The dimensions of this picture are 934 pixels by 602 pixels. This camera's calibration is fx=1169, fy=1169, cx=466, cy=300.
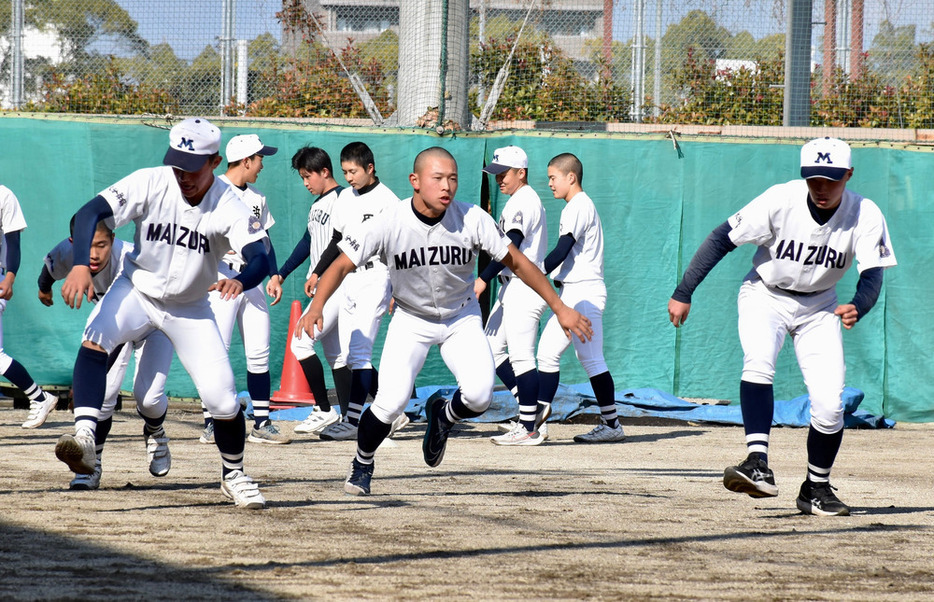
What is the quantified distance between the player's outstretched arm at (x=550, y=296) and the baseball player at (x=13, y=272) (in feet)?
14.9

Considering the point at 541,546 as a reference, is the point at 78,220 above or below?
above

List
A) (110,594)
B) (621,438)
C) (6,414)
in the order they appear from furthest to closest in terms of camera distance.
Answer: (6,414), (621,438), (110,594)

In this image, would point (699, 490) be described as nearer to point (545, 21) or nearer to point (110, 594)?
point (110, 594)

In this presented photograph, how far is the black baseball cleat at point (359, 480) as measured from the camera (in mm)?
6168

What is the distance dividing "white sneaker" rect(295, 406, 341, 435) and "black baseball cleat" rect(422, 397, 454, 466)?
9.88 feet

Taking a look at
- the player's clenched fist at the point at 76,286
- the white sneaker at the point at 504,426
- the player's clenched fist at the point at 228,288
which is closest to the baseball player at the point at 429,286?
the player's clenched fist at the point at 228,288

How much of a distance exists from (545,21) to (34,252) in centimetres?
567

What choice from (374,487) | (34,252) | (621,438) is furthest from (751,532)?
(34,252)

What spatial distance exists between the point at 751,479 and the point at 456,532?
5.31ft

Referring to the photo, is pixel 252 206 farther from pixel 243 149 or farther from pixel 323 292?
pixel 323 292

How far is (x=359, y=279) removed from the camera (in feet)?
30.2

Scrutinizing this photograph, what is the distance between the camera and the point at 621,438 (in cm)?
985

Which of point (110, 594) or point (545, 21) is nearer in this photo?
point (110, 594)

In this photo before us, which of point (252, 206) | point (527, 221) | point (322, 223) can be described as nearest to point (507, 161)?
point (527, 221)
